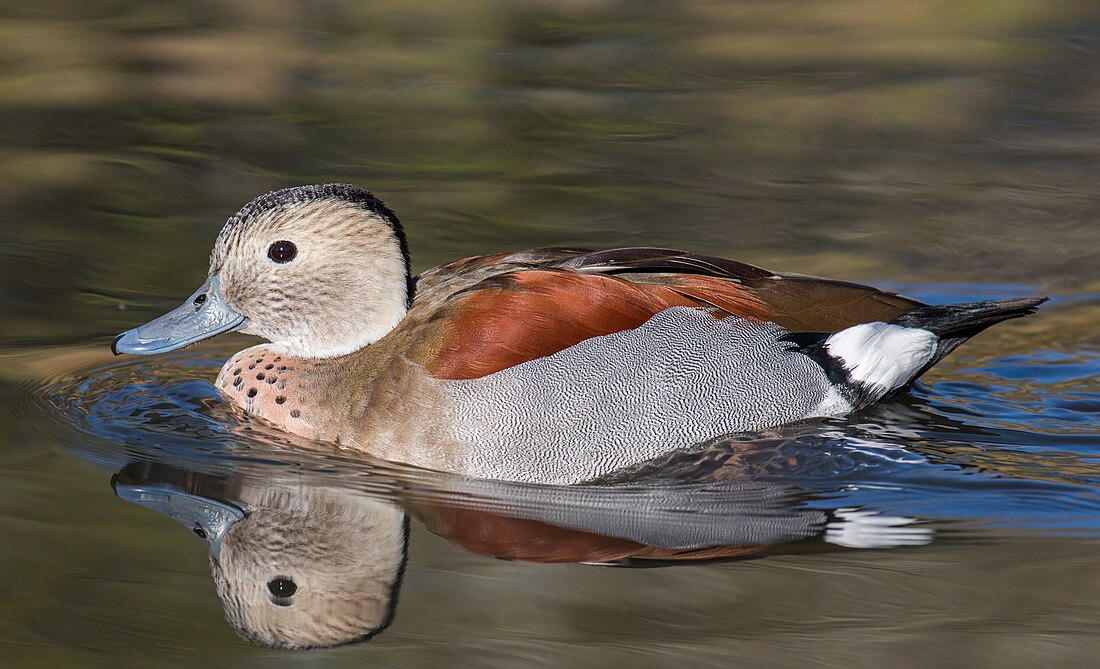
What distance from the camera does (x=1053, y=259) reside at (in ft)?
29.0

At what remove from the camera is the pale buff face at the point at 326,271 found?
6.35m

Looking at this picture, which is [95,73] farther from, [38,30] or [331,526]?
[331,526]

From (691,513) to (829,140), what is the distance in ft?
19.8

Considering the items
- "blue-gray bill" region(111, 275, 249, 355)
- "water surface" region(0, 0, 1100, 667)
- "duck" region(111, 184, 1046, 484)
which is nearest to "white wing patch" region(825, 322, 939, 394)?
"duck" region(111, 184, 1046, 484)

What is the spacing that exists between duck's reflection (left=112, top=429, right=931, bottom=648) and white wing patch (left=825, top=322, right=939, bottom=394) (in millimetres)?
638

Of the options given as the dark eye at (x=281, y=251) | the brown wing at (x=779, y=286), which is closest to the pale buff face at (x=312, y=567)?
the dark eye at (x=281, y=251)

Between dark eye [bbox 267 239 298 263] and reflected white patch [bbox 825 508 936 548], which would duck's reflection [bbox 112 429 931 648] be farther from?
dark eye [bbox 267 239 298 263]

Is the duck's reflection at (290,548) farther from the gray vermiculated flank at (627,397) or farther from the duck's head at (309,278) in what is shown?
the duck's head at (309,278)

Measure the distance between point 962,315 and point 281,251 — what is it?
3.10 m

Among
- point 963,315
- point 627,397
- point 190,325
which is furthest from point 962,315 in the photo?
point 190,325

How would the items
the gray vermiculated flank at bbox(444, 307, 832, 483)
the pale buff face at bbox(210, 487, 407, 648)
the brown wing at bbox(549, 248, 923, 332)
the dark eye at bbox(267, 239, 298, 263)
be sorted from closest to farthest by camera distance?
the pale buff face at bbox(210, 487, 407, 648)
the gray vermiculated flank at bbox(444, 307, 832, 483)
the brown wing at bbox(549, 248, 923, 332)
the dark eye at bbox(267, 239, 298, 263)

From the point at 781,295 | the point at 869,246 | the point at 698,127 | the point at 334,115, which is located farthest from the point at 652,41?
the point at 781,295

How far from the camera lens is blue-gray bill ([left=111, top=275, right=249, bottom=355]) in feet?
21.1

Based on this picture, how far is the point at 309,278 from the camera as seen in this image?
253 inches
